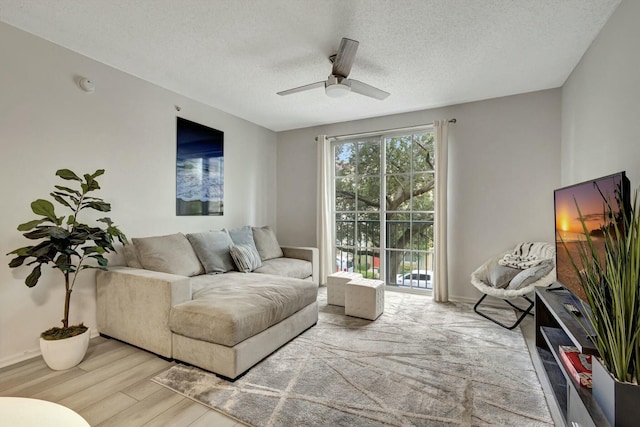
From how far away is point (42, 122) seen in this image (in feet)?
7.92

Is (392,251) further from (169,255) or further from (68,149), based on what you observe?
(68,149)

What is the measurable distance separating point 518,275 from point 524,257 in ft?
1.20

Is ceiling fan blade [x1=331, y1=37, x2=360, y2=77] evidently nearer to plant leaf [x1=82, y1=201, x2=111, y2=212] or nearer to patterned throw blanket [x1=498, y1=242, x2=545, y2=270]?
plant leaf [x1=82, y1=201, x2=111, y2=212]

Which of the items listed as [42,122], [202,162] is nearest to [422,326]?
[202,162]

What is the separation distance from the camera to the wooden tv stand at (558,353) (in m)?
1.26


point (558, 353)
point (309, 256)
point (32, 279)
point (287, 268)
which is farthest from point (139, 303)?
point (558, 353)

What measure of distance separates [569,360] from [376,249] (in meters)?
2.93

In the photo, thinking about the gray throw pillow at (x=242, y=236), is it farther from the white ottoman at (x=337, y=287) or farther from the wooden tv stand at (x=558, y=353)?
the wooden tv stand at (x=558, y=353)

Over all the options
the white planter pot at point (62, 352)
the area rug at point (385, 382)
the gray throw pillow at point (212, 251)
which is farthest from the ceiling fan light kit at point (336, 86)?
the white planter pot at point (62, 352)

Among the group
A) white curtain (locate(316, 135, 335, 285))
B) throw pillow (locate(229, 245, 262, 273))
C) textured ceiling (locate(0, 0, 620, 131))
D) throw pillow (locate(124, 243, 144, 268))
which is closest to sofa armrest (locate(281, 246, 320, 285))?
white curtain (locate(316, 135, 335, 285))

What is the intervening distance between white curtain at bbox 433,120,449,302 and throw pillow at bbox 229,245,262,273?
2282 millimetres

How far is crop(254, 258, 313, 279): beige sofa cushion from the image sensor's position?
3594 mm

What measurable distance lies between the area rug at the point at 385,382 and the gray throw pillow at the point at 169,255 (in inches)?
38.8

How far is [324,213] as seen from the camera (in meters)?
4.59
